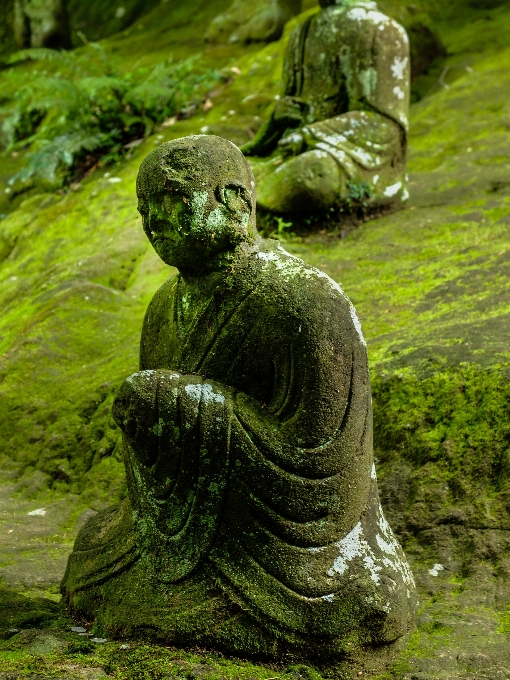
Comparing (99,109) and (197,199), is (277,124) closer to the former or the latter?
(99,109)

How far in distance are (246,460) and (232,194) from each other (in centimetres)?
107

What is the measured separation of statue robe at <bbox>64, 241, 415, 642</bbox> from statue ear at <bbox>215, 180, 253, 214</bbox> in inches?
8.9

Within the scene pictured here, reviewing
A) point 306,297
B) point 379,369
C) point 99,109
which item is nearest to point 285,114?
point 99,109

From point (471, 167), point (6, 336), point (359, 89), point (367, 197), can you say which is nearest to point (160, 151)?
point (6, 336)

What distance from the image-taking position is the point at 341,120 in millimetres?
7512

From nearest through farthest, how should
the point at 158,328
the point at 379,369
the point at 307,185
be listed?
1. the point at 158,328
2. the point at 379,369
3. the point at 307,185

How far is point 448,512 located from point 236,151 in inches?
83.4

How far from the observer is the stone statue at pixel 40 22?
16.2 m

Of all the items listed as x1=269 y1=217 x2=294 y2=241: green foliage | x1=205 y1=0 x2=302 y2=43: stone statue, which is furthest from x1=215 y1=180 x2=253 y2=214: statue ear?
A: x1=205 y1=0 x2=302 y2=43: stone statue

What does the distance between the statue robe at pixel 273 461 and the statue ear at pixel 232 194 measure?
0.74 feet

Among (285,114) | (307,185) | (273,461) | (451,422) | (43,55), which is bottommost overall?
(451,422)

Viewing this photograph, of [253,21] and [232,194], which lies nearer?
[232,194]

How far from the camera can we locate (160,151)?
323cm

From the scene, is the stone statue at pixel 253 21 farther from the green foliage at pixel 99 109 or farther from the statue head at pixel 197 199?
the statue head at pixel 197 199
